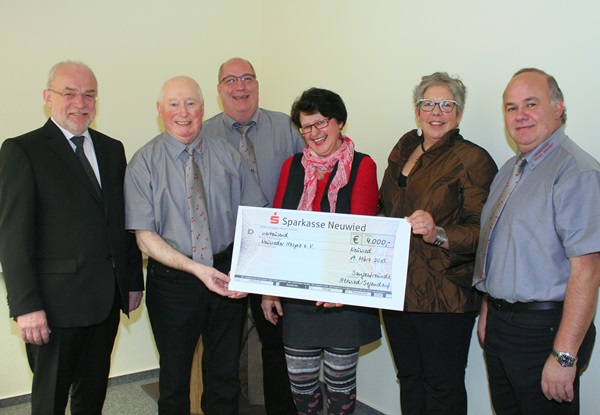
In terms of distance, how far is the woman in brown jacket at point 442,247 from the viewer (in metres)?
2.42

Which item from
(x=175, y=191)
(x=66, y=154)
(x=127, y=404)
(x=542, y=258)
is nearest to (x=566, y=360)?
(x=542, y=258)

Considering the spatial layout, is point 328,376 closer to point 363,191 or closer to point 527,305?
point 363,191

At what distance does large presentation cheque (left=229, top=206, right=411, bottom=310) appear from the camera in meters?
2.27

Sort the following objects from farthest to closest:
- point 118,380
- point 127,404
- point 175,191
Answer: point 118,380, point 127,404, point 175,191

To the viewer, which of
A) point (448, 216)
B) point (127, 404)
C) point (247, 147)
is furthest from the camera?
point (127, 404)

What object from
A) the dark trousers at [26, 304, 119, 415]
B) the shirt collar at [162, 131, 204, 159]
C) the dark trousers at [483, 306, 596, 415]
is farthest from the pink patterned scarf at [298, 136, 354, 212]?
the dark trousers at [26, 304, 119, 415]

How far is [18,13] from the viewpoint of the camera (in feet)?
11.5

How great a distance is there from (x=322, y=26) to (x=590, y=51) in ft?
6.29

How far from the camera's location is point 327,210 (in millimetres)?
2578

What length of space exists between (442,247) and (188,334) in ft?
3.85

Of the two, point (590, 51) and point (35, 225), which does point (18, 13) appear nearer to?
point (35, 225)

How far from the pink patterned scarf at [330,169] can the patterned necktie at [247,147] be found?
0.46 m

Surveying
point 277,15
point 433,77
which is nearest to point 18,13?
point 277,15

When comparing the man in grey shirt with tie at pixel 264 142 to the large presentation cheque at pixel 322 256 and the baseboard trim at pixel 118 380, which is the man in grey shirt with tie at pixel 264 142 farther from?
the baseboard trim at pixel 118 380
